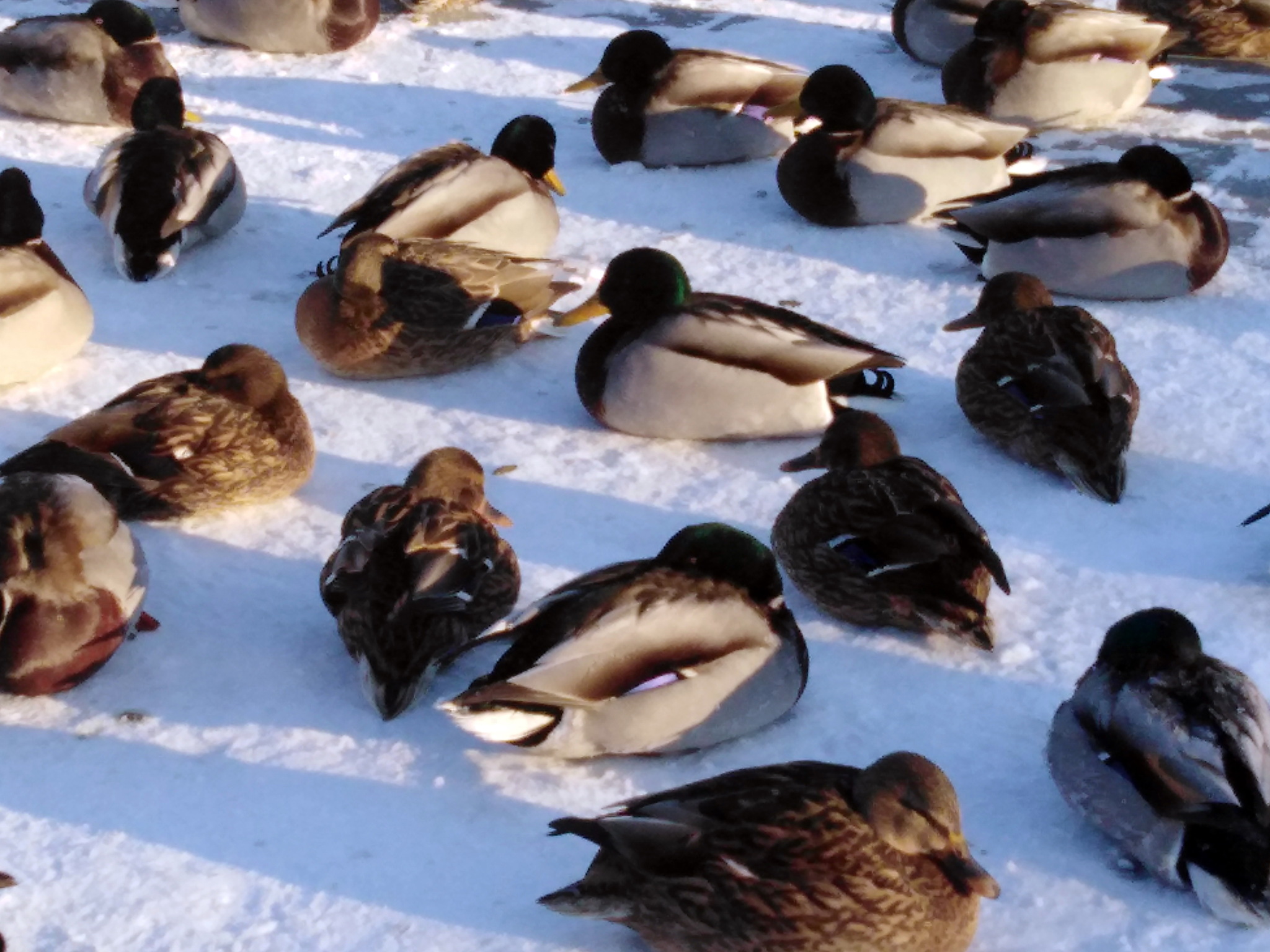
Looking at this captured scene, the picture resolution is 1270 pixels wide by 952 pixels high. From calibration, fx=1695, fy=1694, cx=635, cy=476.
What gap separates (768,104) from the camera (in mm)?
6980

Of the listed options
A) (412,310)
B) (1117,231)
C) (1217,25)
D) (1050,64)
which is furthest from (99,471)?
(1217,25)

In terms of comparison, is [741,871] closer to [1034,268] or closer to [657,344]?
[657,344]

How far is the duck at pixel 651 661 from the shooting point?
3.41 metres

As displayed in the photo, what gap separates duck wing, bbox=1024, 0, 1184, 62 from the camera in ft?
23.1

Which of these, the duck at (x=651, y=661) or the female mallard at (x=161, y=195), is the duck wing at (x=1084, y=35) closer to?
the female mallard at (x=161, y=195)

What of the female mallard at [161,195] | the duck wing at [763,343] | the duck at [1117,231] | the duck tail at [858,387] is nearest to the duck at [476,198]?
the female mallard at [161,195]

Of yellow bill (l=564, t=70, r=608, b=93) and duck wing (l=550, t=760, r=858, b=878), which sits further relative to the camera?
yellow bill (l=564, t=70, r=608, b=93)

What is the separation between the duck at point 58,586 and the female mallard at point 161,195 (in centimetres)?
215

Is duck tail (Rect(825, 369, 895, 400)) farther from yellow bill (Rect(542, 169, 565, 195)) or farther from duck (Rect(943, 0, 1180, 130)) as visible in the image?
duck (Rect(943, 0, 1180, 130))

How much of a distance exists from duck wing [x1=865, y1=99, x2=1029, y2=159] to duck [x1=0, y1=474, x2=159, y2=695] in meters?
3.55

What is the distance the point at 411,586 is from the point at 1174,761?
1641 mm

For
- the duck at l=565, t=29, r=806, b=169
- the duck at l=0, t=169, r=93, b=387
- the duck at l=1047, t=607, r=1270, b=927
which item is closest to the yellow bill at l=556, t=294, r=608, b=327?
the duck at l=0, t=169, r=93, b=387

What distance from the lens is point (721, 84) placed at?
6.91 meters

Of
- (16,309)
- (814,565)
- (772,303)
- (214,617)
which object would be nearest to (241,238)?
(16,309)
